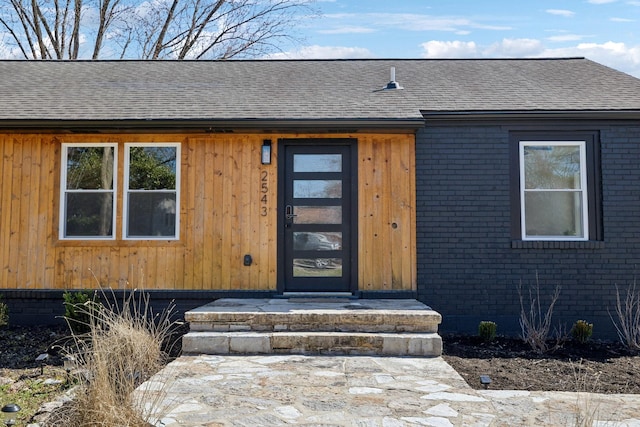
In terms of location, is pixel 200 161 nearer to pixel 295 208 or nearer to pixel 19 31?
pixel 295 208

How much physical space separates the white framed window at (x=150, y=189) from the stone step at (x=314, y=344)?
2202mm

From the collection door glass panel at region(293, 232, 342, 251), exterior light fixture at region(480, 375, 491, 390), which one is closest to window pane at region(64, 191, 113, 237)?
door glass panel at region(293, 232, 342, 251)

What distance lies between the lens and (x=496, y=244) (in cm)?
662

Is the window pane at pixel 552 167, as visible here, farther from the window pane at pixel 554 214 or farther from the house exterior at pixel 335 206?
the window pane at pixel 554 214

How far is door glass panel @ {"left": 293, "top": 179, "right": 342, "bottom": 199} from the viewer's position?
6.78m

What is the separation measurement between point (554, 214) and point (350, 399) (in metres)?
4.42

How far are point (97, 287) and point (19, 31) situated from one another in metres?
14.6

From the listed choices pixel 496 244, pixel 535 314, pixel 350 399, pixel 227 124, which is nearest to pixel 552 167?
pixel 496 244

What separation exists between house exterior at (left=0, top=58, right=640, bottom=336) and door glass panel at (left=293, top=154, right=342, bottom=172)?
19mm

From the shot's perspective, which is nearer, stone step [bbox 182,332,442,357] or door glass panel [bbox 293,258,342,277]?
stone step [bbox 182,332,442,357]

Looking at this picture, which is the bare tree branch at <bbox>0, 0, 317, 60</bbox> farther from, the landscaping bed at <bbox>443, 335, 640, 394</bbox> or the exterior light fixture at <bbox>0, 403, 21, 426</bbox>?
the exterior light fixture at <bbox>0, 403, 21, 426</bbox>

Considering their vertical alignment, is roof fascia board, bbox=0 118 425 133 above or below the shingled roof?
below

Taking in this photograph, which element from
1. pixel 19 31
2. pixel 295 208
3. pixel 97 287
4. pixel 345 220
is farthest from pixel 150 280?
pixel 19 31

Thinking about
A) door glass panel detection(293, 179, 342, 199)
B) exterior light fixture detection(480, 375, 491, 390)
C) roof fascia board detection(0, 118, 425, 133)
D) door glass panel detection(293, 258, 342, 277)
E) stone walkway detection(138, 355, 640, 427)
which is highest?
roof fascia board detection(0, 118, 425, 133)
